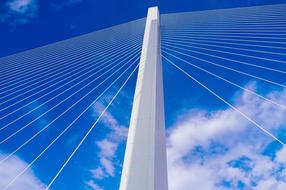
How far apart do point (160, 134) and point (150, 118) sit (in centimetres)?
29

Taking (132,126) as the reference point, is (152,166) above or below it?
below

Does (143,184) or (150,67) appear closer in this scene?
(143,184)

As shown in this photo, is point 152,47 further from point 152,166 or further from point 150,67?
point 152,166

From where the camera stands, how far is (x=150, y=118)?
4.34 m

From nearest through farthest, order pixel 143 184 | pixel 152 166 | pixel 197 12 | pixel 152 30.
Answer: pixel 143 184 < pixel 152 166 < pixel 152 30 < pixel 197 12

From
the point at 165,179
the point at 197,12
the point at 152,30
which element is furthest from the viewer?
the point at 197,12

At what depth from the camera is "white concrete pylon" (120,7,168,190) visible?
3455 millimetres

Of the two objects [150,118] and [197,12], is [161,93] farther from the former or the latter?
[197,12]

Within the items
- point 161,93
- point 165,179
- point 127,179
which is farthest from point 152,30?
point 127,179

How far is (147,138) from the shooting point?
13.1ft

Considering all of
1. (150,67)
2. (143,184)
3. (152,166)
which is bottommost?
(143,184)

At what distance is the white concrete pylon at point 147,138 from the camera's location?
346 cm

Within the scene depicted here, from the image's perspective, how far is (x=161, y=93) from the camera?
5297 millimetres

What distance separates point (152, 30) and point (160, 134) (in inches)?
131
